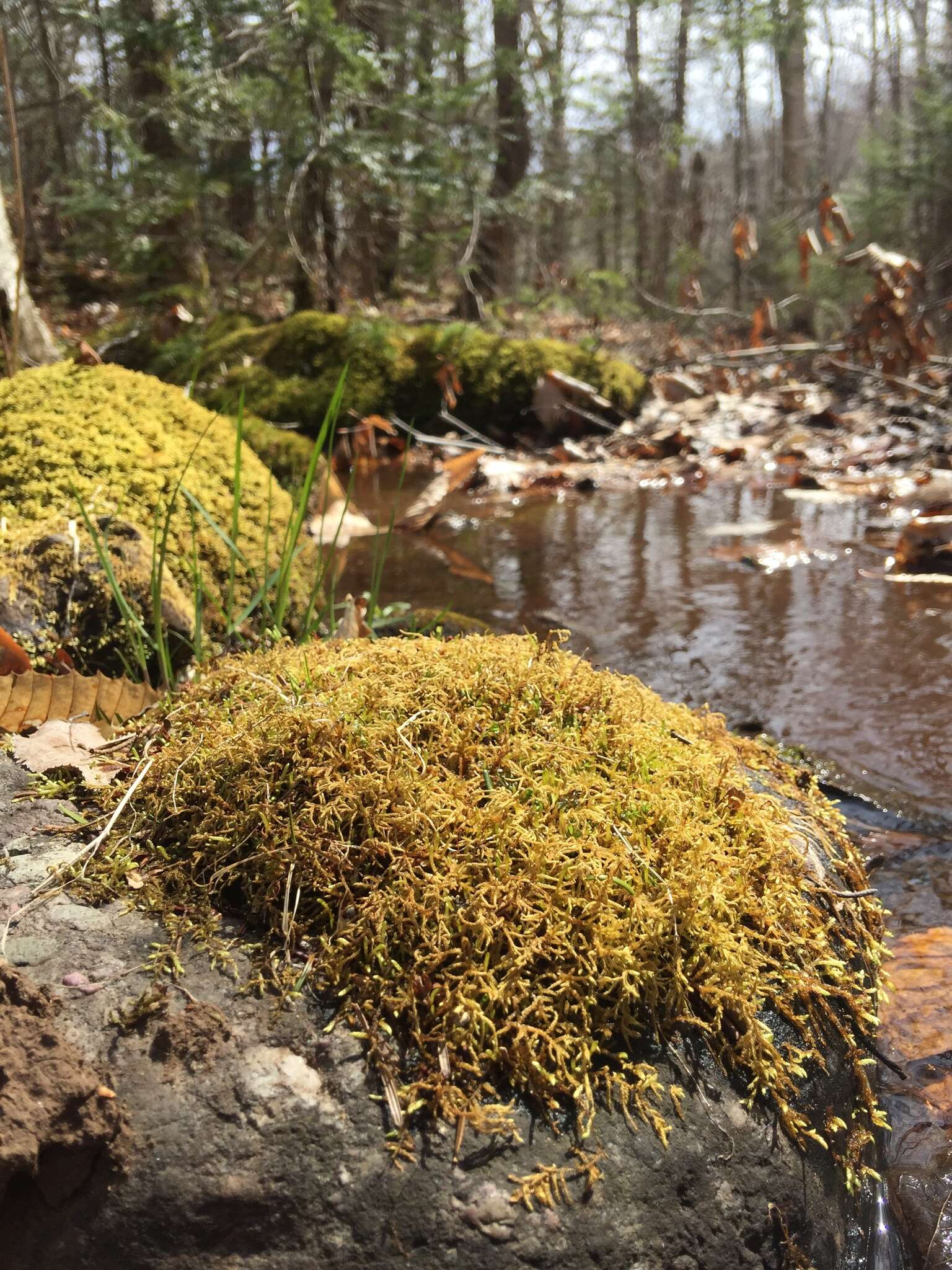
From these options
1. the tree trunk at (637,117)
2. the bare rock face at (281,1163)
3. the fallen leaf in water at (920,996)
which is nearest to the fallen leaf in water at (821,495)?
the fallen leaf in water at (920,996)

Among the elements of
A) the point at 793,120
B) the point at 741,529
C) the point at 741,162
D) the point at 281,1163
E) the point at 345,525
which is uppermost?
the point at 741,162

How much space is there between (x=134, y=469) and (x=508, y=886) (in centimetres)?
231

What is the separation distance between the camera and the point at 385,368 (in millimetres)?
8289

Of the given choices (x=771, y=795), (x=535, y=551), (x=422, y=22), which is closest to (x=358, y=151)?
(x=422, y=22)

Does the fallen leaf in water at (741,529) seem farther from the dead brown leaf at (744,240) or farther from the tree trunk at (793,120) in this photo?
the tree trunk at (793,120)

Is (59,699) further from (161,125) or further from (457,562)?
(161,125)

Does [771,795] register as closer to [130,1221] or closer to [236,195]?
[130,1221]

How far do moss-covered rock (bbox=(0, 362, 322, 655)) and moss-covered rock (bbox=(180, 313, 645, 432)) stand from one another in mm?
4331

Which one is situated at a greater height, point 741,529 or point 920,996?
point 741,529

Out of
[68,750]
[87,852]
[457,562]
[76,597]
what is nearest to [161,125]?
[457,562]

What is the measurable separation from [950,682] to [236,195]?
1307cm

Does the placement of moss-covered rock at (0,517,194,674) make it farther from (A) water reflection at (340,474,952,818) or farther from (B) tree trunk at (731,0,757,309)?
(B) tree trunk at (731,0,757,309)

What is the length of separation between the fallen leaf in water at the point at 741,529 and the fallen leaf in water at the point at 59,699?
441 cm

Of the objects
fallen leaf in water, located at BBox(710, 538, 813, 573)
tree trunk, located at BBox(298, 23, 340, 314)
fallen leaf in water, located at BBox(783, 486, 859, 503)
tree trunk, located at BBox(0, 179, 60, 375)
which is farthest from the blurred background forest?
fallen leaf in water, located at BBox(710, 538, 813, 573)
